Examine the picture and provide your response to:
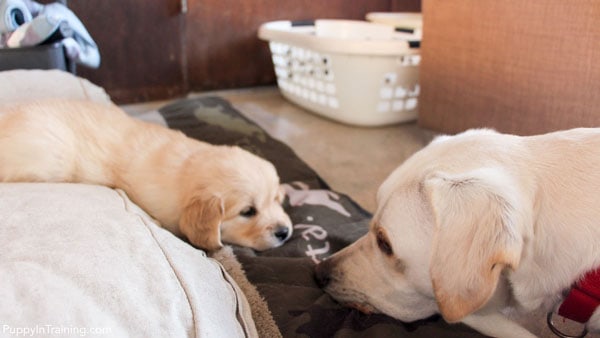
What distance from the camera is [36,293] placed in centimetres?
79

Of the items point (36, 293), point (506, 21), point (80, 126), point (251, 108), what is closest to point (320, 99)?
point (251, 108)

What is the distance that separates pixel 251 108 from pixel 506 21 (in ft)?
5.97

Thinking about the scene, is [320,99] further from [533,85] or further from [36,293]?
[36,293]

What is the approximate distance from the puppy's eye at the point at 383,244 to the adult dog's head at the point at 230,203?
489 mm

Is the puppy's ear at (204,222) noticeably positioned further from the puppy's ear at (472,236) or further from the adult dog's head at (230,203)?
the puppy's ear at (472,236)

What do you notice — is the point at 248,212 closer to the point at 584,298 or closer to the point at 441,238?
the point at 441,238

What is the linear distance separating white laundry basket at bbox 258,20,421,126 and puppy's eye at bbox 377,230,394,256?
66.5 inches

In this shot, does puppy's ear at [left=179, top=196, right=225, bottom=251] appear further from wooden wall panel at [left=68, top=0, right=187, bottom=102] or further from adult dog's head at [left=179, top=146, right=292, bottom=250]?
wooden wall panel at [left=68, top=0, right=187, bottom=102]

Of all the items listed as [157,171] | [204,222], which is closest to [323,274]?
[204,222]

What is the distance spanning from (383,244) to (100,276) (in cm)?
59

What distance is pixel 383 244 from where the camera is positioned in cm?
110

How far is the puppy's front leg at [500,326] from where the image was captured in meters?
1.09

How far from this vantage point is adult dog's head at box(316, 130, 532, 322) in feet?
2.77

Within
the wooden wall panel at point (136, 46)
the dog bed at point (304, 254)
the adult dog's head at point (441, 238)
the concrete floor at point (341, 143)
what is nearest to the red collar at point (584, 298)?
the adult dog's head at point (441, 238)
